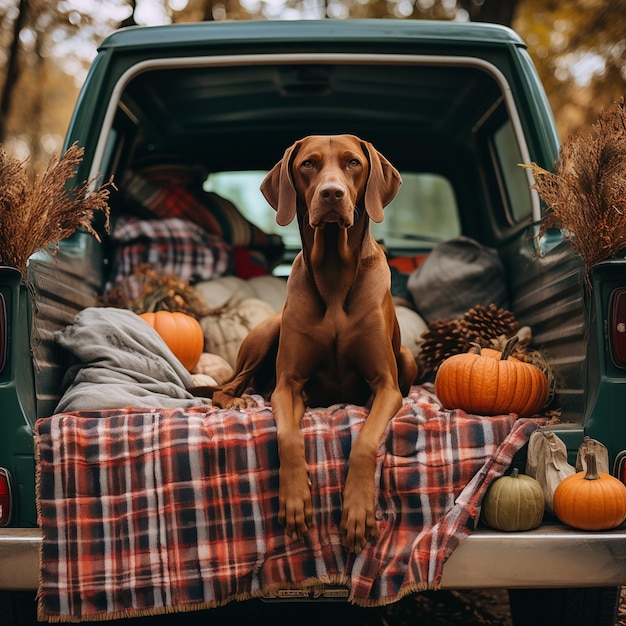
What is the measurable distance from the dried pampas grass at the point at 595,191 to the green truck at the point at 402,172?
0.12m

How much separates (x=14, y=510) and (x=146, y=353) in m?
0.99

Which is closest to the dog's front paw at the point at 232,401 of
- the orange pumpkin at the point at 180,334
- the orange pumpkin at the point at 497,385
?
the orange pumpkin at the point at 180,334

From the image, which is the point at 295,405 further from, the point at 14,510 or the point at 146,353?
the point at 14,510

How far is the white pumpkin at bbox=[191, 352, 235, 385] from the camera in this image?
428cm

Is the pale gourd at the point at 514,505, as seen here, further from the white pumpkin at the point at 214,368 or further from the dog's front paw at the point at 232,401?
the white pumpkin at the point at 214,368

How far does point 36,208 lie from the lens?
2.97 m

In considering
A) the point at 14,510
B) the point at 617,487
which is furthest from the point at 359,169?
the point at 14,510

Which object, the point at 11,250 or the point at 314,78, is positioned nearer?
the point at 11,250

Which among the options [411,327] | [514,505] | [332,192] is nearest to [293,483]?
[514,505]

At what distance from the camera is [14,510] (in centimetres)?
261

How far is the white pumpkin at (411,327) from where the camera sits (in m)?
4.47

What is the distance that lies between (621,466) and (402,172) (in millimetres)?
3200

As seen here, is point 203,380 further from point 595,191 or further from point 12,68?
point 12,68

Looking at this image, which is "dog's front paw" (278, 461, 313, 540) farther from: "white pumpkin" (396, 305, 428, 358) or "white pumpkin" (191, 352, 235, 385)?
"white pumpkin" (396, 305, 428, 358)
